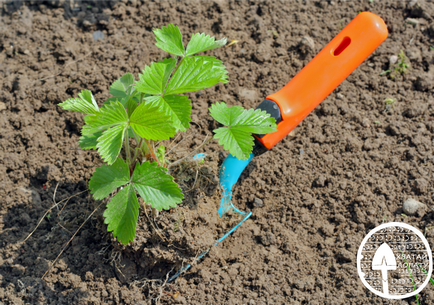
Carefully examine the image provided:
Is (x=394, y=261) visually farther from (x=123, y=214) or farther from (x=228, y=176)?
(x=123, y=214)

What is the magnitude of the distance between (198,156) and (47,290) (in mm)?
920

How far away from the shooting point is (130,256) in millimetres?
1620

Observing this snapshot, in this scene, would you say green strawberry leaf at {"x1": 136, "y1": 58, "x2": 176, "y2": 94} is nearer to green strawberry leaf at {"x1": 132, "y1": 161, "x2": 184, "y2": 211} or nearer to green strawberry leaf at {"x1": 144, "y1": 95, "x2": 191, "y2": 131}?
green strawberry leaf at {"x1": 144, "y1": 95, "x2": 191, "y2": 131}

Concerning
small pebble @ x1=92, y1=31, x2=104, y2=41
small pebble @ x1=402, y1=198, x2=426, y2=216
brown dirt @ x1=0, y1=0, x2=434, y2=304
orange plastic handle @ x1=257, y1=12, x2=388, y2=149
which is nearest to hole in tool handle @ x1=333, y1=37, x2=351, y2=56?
orange plastic handle @ x1=257, y1=12, x2=388, y2=149

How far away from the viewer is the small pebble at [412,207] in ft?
5.78

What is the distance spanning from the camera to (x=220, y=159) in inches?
72.3

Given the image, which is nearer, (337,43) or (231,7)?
(337,43)

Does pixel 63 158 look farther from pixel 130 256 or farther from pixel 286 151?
pixel 286 151

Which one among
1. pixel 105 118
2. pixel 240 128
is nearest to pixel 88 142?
pixel 105 118

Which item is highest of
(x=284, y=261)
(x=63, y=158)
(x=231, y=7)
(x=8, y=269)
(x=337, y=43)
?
(x=337, y=43)

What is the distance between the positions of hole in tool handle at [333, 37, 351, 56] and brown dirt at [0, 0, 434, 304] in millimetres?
459

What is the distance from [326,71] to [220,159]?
0.67 m

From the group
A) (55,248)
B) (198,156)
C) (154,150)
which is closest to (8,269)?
Result: (55,248)

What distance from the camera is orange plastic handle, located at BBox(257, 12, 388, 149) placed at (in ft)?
5.15
